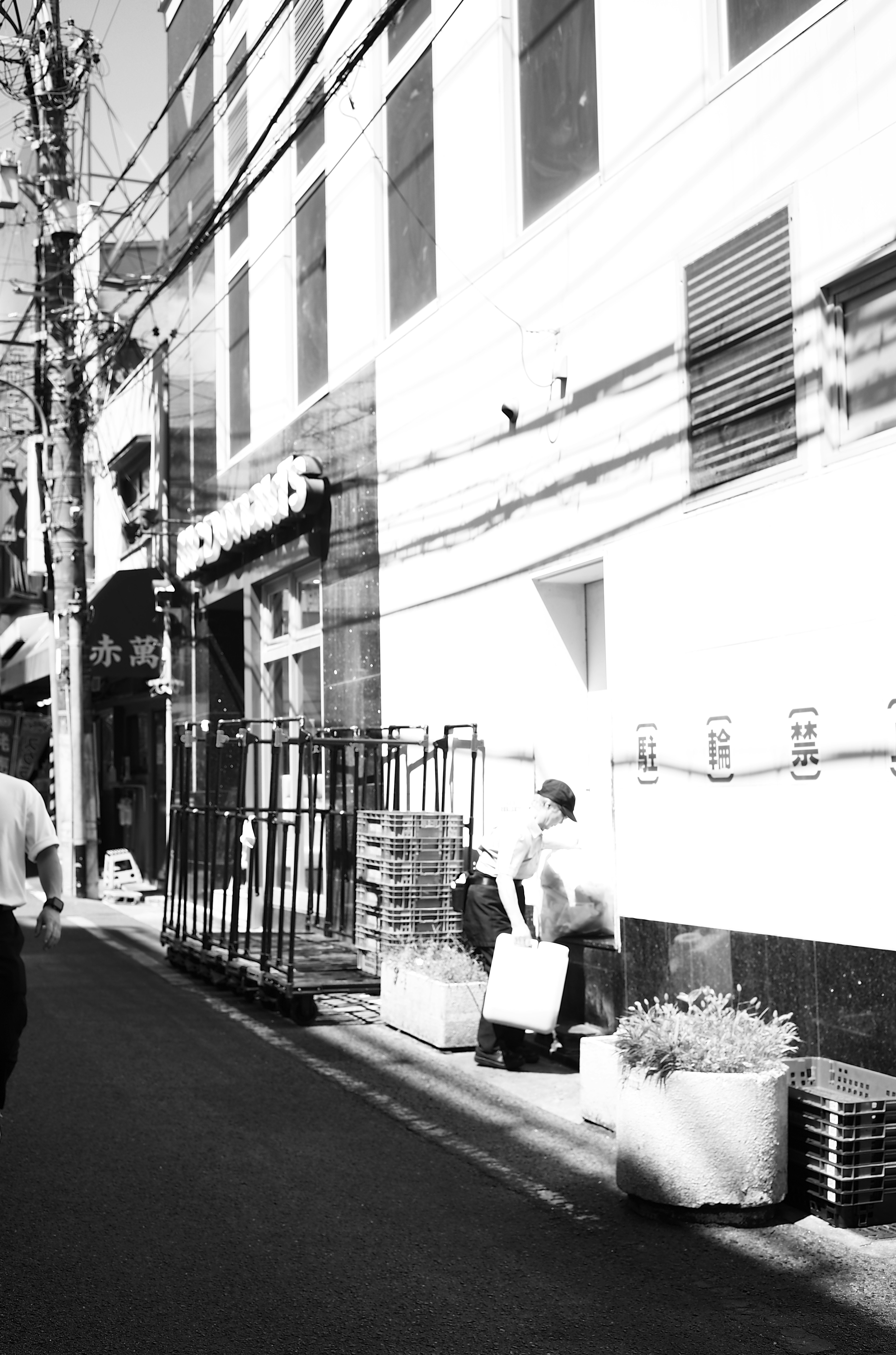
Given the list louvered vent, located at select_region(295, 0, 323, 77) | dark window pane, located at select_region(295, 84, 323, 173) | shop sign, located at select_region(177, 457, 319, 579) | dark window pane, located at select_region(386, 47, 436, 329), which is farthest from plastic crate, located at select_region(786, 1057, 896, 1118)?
louvered vent, located at select_region(295, 0, 323, 77)

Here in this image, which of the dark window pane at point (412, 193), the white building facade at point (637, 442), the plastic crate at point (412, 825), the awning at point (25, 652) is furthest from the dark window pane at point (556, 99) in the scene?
the awning at point (25, 652)

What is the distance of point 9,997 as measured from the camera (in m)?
6.20

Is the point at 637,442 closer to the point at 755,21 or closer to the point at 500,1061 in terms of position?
the point at 755,21

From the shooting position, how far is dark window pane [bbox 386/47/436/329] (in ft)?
42.9

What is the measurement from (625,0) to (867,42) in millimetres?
2962

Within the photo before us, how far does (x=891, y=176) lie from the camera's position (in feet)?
23.2

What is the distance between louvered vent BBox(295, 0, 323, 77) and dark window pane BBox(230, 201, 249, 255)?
2.20m

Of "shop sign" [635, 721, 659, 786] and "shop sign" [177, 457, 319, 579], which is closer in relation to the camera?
"shop sign" [635, 721, 659, 786]

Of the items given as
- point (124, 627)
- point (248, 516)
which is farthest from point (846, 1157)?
point (124, 627)

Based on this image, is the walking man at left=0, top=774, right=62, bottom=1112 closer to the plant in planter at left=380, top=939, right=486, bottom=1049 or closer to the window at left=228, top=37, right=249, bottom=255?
the plant in planter at left=380, top=939, right=486, bottom=1049

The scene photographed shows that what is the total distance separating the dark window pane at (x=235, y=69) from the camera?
1862 cm

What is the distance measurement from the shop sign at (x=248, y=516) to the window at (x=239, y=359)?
3.07 ft

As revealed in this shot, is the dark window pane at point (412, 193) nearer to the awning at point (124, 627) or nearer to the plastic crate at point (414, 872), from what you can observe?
the plastic crate at point (414, 872)

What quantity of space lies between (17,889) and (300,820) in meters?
5.10
